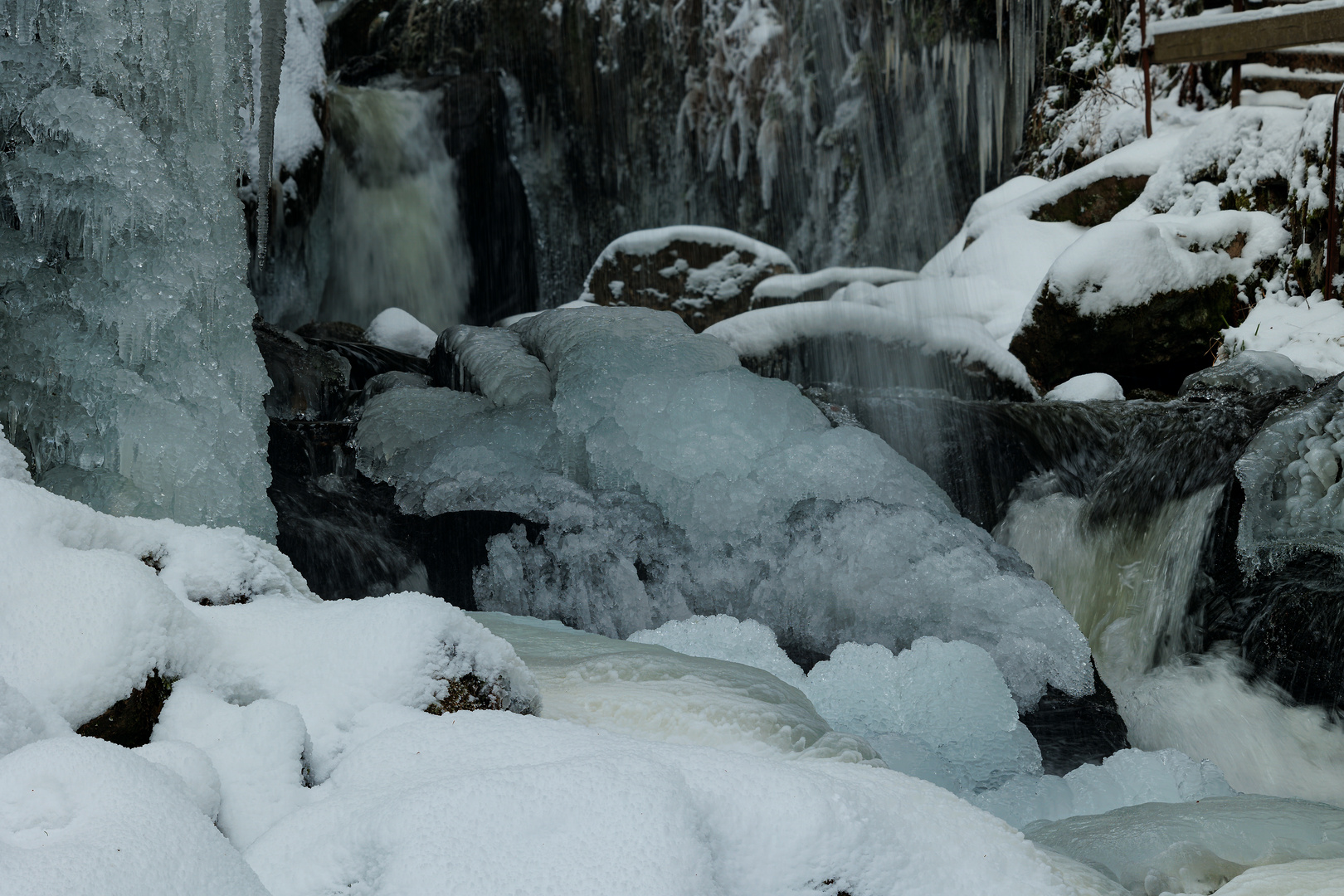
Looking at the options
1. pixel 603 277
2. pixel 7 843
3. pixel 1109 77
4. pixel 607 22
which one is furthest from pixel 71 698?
pixel 607 22

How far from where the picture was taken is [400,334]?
6.76 meters

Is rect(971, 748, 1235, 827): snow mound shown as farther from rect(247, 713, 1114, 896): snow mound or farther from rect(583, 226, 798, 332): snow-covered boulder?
rect(583, 226, 798, 332): snow-covered boulder

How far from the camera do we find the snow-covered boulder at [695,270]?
859 centimetres

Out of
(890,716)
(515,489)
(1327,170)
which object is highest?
(1327,170)

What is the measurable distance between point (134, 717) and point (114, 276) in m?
1.90

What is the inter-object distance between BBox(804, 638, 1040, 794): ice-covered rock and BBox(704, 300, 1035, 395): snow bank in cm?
264

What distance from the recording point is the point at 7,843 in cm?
110

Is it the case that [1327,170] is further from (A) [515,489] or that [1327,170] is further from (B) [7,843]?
(B) [7,843]

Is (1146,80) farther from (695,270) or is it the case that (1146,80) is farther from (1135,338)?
(695,270)

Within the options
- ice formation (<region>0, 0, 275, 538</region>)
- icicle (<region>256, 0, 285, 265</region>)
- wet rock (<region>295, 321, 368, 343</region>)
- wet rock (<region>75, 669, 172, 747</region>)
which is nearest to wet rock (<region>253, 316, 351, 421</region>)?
icicle (<region>256, 0, 285, 265</region>)

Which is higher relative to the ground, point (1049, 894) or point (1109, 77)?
point (1109, 77)

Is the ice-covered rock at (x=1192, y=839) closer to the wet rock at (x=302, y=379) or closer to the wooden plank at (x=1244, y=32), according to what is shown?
the wet rock at (x=302, y=379)

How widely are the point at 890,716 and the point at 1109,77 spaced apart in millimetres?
7618

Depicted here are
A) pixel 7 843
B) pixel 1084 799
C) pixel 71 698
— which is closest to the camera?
pixel 7 843
